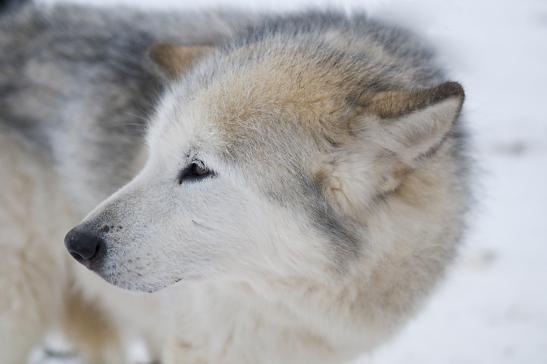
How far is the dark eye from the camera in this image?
7.89ft

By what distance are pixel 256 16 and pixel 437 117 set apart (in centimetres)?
175

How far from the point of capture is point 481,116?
21.8 feet

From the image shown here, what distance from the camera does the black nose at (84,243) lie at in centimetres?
233

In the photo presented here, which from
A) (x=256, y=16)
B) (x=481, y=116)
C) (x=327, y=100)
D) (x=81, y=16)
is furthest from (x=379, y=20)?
(x=481, y=116)

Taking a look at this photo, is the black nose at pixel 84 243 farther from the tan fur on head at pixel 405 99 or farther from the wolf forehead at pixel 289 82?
the tan fur on head at pixel 405 99

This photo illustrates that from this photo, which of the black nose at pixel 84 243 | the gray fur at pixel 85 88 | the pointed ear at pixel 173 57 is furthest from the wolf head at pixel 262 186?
the gray fur at pixel 85 88

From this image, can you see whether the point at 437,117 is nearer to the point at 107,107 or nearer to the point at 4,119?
the point at 107,107

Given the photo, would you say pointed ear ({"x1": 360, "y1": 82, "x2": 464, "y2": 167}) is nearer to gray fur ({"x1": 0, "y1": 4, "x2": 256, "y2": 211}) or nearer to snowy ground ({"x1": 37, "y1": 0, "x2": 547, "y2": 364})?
snowy ground ({"x1": 37, "y1": 0, "x2": 547, "y2": 364})

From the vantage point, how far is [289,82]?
244cm

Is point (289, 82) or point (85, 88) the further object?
point (85, 88)

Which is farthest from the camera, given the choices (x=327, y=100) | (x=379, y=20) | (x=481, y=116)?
(x=481, y=116)

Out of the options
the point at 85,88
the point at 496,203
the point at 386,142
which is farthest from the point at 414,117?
the point at 496,203

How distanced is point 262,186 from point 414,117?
0.63 meters

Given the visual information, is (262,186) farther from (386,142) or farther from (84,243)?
(84,243)
